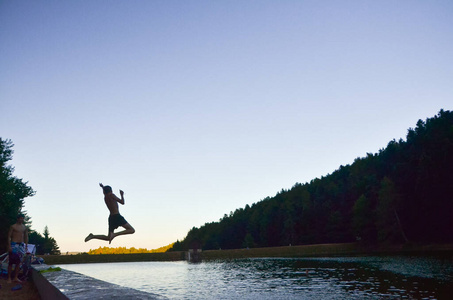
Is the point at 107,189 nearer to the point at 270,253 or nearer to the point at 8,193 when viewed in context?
the point at 8,193

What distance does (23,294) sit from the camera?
12945 millimetres

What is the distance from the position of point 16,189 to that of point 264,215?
4380 inches

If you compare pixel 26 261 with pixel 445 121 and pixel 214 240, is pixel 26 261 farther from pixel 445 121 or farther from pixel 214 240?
pixel 214 240

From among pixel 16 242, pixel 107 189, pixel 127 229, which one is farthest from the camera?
pixel 16 242

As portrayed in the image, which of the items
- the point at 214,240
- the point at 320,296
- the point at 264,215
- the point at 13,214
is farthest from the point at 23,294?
the point at 214,240

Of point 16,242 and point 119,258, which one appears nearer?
point 16,242

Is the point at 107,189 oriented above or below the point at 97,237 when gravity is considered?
above

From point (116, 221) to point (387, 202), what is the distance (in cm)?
7643

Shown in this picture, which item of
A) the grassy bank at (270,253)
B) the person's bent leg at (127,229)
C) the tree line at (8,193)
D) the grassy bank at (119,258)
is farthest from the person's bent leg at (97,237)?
the grassy bank at (119,258)

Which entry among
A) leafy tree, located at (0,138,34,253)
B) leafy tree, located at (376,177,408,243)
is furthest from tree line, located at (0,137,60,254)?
Answer: leafy tree, located at (376,177,408,243)

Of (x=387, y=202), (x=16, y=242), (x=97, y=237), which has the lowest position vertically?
(x=97, y=237)

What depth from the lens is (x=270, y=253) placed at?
107375 mm

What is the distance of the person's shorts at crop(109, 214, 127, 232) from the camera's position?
28.6 ft

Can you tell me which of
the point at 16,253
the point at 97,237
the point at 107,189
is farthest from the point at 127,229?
the point at 16,253
